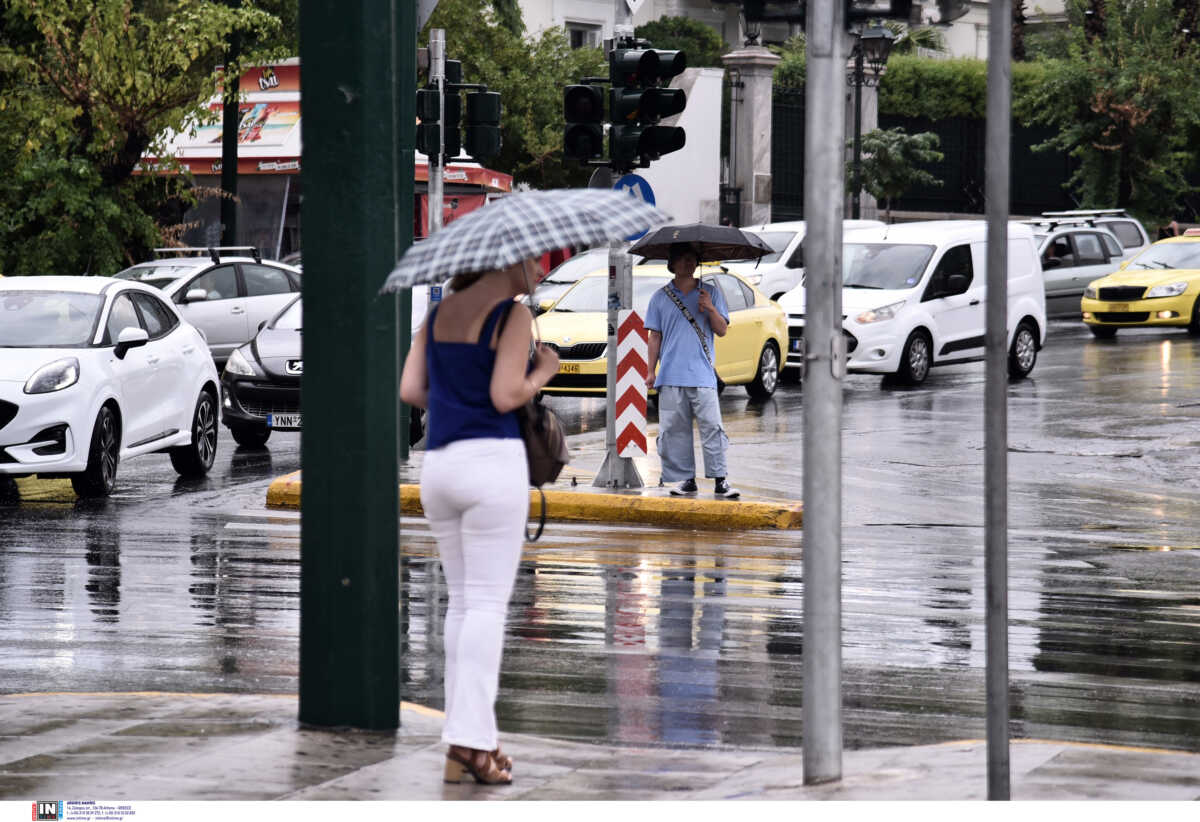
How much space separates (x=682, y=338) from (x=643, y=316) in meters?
8.75

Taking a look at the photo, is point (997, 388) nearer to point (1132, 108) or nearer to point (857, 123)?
point (857, 123)

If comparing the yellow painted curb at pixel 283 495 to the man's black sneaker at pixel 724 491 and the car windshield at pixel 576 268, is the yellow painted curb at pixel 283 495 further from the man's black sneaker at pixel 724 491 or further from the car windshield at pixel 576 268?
the car windshield at pixel 576 268

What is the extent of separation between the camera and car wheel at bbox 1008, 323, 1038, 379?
25.7 m

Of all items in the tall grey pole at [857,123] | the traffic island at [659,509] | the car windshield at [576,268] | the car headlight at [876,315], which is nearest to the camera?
the traffic island at [659,509]

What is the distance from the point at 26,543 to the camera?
12.4m

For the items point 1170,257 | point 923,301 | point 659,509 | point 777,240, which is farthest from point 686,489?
point 1170,257

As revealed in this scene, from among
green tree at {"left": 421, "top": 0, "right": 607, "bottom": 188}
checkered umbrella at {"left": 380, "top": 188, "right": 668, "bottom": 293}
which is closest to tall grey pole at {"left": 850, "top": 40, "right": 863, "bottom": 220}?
green tree at {"left": 421, "top": 0, "right": 607, "bottom": 188}

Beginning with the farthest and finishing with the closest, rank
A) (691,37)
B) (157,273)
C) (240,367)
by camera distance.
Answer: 1. (691,37)
2. (157,273)
3. (240,367)

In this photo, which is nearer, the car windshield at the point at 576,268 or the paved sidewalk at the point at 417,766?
the paved sidewalk at the point at 417,766

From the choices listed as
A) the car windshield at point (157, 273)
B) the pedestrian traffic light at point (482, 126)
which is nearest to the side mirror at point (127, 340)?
the pedestrian traffic light at point (482, 126)

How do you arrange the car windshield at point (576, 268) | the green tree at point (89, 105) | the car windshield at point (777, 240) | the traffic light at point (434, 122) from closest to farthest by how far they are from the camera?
the traffic light at point (434, 122) < the green tree at point (89, 105) < the car windshield at point (576, 268) < the car windshield at point (777, 240)

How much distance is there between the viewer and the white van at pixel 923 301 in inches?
961

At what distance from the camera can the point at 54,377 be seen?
1445cm

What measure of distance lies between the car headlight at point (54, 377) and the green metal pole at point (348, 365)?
8380mm
